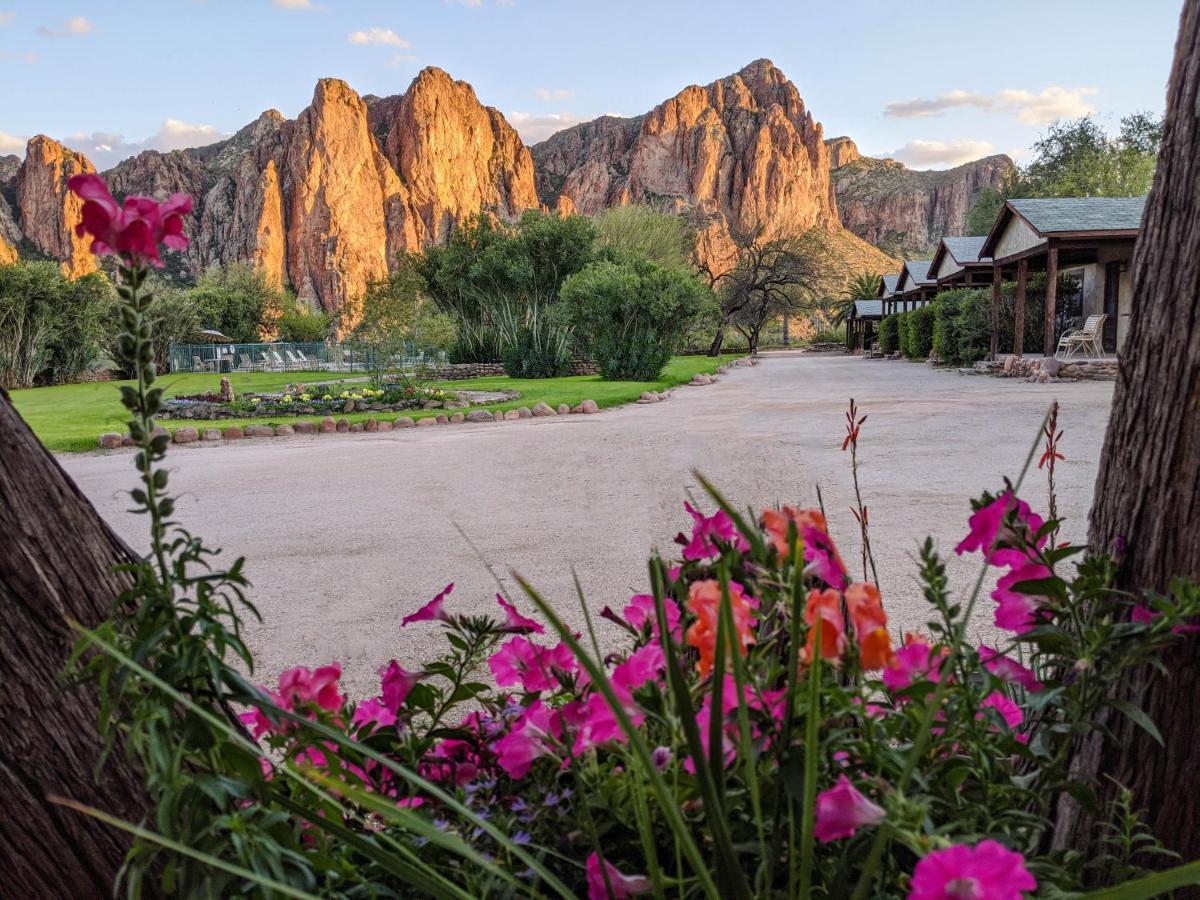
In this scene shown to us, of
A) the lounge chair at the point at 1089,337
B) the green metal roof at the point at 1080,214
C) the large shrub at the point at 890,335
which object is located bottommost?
the lounge chair at the point at 1089,337

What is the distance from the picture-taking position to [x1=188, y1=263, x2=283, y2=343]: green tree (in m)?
43.6

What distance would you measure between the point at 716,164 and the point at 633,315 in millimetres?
101311

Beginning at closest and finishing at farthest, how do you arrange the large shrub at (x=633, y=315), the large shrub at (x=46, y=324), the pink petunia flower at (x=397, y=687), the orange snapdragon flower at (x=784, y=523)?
the orange snapdragon flower at (x=784, y=523)
the pink petunia flower at (x=397, y=687)
the large shrub at (x=633, y=315)
the large shrub at (x=46, y=324)

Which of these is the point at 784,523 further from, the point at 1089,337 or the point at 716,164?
the point at 716,164

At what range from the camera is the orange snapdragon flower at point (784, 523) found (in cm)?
84

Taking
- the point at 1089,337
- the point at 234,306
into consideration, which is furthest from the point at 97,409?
the point at 234,306

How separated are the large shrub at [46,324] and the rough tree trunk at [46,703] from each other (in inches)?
1140

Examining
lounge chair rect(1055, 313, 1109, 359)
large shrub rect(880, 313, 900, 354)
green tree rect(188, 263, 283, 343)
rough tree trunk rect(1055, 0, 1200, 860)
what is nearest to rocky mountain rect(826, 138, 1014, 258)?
large shrub rect(880, 313, 900, 354)

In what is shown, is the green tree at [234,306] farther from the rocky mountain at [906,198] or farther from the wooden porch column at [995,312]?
the rocky mountain at [906,198]

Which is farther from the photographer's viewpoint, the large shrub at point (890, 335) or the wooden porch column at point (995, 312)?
the large shrub at point (890, 335)

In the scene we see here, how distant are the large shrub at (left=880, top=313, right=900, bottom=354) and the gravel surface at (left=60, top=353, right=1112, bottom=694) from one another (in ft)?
81.6

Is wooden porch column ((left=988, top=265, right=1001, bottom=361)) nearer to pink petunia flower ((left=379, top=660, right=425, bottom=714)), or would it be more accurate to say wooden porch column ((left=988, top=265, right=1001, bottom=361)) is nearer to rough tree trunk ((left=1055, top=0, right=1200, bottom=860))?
rough tree trunk ((left=1055, top=0, right=1200, bottom=860))

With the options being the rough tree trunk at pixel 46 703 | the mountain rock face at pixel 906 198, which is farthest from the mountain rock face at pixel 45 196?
the mountain rock face at pixel 906 198

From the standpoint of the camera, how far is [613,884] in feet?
2.29
